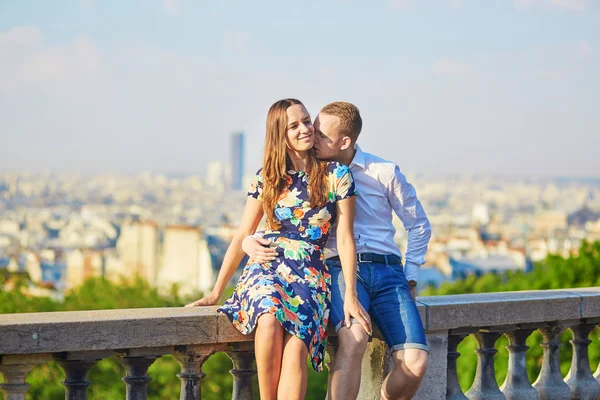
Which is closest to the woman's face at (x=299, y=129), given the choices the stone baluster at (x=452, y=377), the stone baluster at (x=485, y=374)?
the stone baluster at (x=452, y=377)

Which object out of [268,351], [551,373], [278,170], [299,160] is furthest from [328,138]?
[551,373]

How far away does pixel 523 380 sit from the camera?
4.91 metres

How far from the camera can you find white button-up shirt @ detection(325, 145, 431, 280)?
450 cm

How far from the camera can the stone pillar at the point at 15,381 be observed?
3.65m

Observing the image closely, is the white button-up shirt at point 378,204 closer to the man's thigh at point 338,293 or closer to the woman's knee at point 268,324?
the man's thigh at point 338,293

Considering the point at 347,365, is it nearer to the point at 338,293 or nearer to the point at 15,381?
the point at 338,293

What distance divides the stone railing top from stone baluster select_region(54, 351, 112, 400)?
0.06 m

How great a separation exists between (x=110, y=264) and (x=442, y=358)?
142 m

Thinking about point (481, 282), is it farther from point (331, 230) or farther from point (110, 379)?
point (331, 230)

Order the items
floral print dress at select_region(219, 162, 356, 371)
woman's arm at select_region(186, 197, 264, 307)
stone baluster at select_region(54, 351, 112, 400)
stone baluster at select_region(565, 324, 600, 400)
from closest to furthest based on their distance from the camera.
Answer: stone baluster at select_region(54, 351, 112, 400) < floral print dress at select_region(219, 162, 356, 371) < woman's arm at select_region(186, 197, 264, 307) < stone baluster at select_region(565, 324, 600, 400)

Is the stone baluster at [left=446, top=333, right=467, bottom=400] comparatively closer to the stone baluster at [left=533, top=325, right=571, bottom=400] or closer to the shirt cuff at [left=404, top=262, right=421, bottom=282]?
the shirt cuff at [left=404, top=262, right=421, bottom=282]

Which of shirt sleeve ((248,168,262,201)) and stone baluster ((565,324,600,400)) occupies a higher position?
shirt sleeve ((248,168,262,201))

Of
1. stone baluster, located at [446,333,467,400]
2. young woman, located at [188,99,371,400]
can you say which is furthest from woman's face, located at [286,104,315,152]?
stone baluster, located at [446,333,467,400]

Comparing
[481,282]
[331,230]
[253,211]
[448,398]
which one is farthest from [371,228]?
[481,282]
